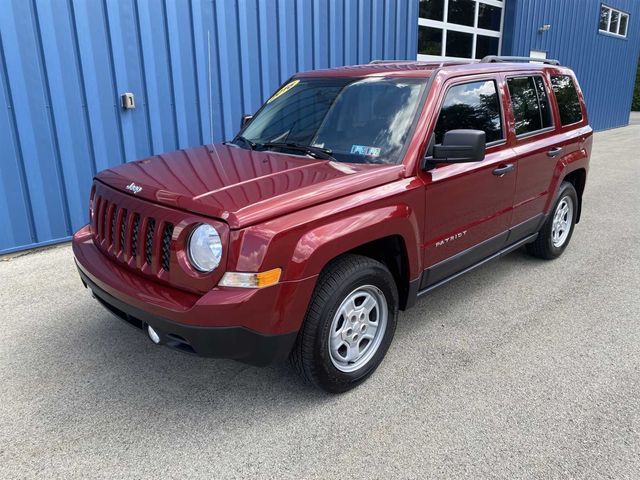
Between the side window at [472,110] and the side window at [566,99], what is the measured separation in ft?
4.01

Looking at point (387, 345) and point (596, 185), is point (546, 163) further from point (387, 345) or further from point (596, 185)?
point (596, 185)

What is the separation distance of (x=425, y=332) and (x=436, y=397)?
796 mm

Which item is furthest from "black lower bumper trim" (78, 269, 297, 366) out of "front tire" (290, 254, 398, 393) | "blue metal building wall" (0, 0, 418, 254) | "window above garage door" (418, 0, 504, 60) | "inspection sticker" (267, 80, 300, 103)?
"window above garage door" (418, 0, 504, 60)

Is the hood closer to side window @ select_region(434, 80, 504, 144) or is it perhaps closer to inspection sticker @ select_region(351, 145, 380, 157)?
inspection sticker @ select_region(351, 145, 380, 157)

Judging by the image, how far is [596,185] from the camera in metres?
8.90

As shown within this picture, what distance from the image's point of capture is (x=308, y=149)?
332 centimetres

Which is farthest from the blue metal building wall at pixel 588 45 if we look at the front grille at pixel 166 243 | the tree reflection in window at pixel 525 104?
the front grille at pixel 166 243

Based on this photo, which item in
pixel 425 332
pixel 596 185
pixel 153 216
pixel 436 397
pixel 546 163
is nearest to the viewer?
pixel 153 216

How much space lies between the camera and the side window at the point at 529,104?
407 cm

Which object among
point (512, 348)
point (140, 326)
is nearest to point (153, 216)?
point (140, 326)

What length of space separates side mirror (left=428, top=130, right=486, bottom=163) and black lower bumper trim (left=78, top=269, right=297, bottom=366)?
1414 mm

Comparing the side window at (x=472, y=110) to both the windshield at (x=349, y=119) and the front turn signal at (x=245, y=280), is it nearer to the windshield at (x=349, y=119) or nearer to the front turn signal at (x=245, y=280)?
the windshield at (x=349, y=119)

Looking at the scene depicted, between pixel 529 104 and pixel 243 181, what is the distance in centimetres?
277

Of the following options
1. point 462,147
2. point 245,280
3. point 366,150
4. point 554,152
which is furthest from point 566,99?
point 245,280
